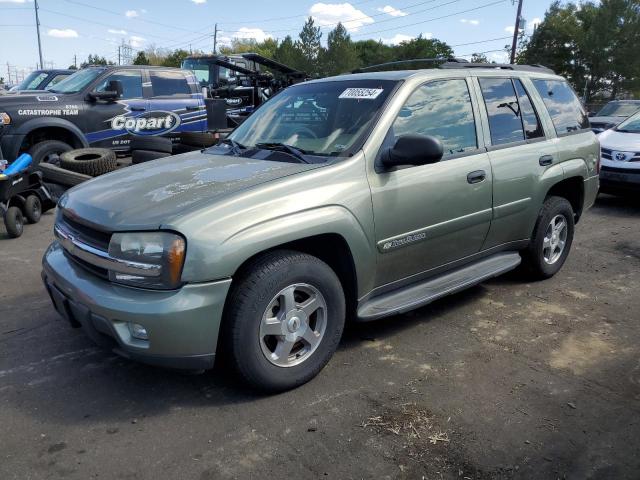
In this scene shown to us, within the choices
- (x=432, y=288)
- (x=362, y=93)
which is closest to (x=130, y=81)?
(x=362, y=93)

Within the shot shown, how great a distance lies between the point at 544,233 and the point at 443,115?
1615 millimetres

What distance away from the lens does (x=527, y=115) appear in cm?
451

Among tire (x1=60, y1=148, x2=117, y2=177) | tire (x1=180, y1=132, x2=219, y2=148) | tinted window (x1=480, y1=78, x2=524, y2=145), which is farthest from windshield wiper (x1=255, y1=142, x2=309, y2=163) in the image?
tire (x1=180, y1=132, x2=219, y2=148)

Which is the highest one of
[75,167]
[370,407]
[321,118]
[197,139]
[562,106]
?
[562,106]

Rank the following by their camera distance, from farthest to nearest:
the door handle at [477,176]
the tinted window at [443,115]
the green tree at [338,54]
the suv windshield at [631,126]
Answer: the green tree at [338,54] < the suv windshield at [631,126] < the door handle at [477,176] < the tinted window at [443,115]

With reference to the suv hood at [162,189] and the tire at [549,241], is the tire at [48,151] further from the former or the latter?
the tire at [549,241]

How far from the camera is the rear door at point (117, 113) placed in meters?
8.77

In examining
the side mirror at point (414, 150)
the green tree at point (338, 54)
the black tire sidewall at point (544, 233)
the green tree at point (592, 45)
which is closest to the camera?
the side mirror at point (414, 150)

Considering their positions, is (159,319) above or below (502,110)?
below

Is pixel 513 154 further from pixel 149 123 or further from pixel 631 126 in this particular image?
pixel 149 123

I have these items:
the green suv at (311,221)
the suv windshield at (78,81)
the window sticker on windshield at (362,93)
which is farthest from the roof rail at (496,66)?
the suv windshield at (78,81)

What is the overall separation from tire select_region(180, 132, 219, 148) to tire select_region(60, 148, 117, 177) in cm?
173

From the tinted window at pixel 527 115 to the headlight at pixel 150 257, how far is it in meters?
3.15

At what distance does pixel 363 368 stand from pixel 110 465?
154 cm
